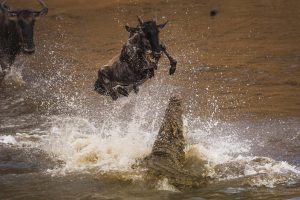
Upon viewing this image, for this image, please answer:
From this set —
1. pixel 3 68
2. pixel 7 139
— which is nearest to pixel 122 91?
pixel 7 139

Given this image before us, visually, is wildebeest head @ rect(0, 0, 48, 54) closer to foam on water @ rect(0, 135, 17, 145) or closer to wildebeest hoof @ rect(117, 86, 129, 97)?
foam on water @ rect(0, 135, 17, 145)

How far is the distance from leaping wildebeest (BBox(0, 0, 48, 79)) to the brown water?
0.84m

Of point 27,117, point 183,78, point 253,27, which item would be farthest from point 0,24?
point 253,27

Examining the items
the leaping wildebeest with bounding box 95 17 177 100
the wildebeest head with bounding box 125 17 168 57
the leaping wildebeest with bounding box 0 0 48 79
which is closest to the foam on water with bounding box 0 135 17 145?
the leaping wildebeest with bounding box 95 17 177 100

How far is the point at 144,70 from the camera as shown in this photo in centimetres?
842

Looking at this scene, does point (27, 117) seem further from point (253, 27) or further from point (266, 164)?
point (253, 27)

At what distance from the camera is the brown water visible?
7.16m

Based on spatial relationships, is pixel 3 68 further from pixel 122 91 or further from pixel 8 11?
pixel 122 91

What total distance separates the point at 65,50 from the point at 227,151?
30.4 ft

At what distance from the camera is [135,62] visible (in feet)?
27.8

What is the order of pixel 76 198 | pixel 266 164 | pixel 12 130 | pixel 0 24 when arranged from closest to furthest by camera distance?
pixel 76 198
pixel 266 164
pixel 12 130
pixel 0 24

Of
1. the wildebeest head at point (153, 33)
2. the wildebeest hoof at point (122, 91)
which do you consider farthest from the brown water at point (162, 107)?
the wildebeest head at point (153, 33)

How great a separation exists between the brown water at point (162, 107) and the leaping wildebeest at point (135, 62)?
71cm

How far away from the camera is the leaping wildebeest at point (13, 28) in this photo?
11422 mm
